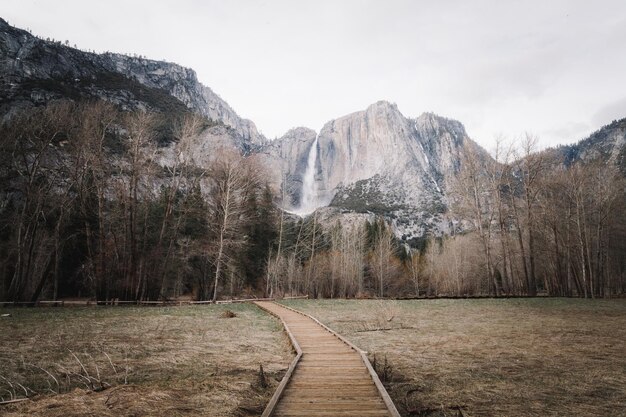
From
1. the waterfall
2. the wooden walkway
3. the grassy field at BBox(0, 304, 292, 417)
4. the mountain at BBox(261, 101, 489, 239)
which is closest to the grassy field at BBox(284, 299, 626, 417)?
the wooden walkway

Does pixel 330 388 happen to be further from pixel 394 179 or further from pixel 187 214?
pixel 394 179

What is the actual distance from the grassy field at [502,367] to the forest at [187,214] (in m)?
20.5

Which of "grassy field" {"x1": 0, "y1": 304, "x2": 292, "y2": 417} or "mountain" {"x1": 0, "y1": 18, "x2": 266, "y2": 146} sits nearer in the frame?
"grassy field" {"x1": 0, "y1": 304, "x2": 292, "y2": 417}

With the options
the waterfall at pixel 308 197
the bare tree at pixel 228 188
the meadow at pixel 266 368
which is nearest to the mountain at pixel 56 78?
the waterfall at pixel 308 197

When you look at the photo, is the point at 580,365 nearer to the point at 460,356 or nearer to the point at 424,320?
the point at 460,356

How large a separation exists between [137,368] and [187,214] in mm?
29558

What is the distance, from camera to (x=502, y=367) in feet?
27.6

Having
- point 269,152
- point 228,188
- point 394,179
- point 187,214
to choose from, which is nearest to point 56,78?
point 269,152

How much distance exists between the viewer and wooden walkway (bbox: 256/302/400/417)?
5189 mm

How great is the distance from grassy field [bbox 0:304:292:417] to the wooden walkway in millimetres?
520

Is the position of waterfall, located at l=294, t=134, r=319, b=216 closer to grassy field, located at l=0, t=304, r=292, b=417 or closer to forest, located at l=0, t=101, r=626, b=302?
forest, located at l=0, t=101, r=626, b=302

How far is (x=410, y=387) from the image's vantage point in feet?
22.9

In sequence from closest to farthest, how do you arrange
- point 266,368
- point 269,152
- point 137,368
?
point 137,368
point 266,368
point 269,152

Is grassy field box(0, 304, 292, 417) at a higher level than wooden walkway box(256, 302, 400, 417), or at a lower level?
lower
